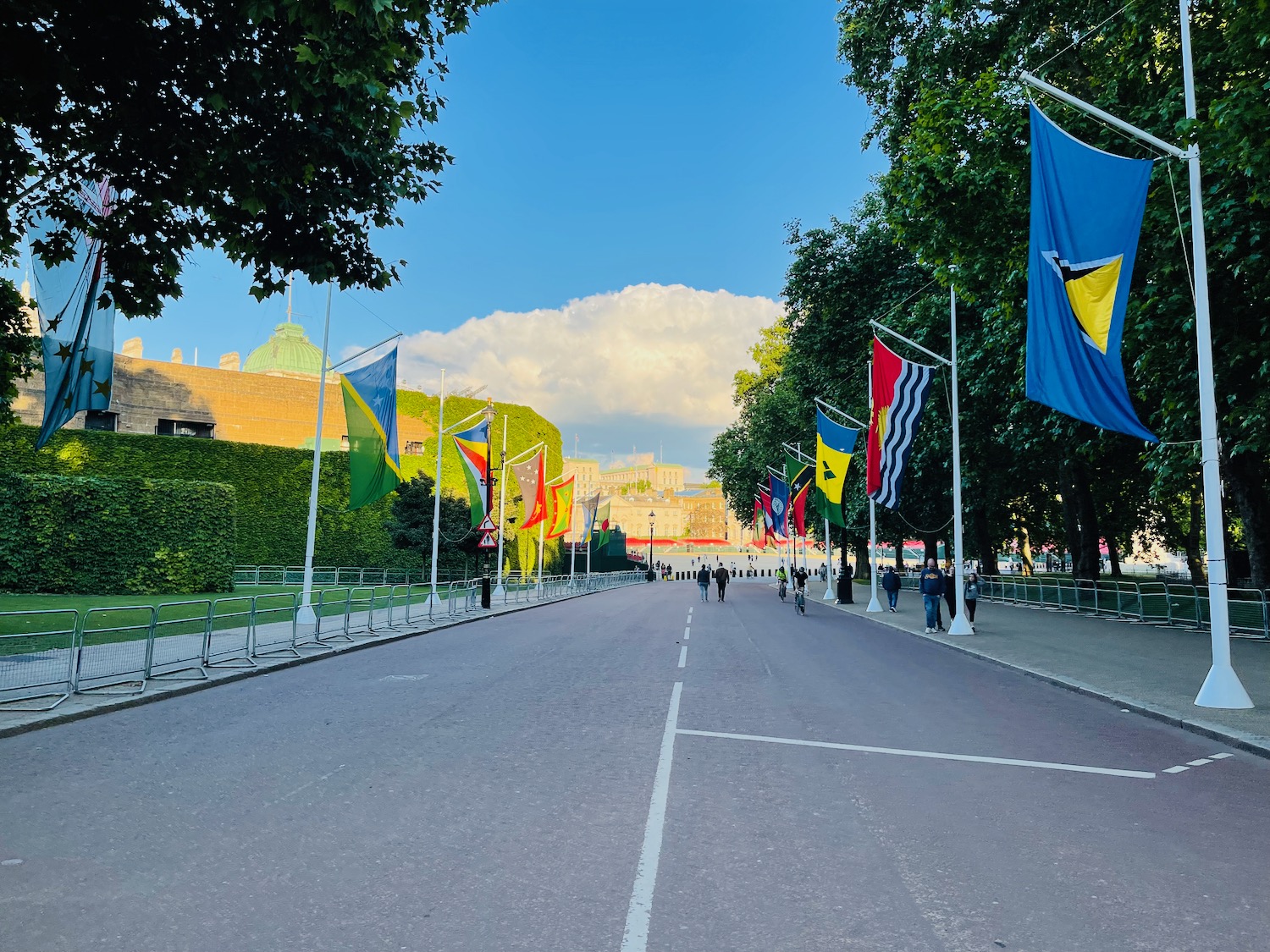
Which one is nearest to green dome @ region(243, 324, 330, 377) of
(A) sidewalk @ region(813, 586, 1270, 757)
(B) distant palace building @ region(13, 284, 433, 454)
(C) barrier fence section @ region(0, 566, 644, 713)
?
(B) distant palace building @ region(13, 284, 433, 454)

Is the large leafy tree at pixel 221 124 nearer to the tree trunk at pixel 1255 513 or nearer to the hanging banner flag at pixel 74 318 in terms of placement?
the hanging banner flag at pixel 74 318

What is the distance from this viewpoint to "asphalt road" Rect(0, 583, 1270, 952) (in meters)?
3.98

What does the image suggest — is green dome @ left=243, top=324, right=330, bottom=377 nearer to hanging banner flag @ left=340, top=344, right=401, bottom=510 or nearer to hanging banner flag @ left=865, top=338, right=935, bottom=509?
hanging banner flag @ left=340, top=344, right=401, bottom=510

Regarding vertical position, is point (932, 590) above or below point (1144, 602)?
above

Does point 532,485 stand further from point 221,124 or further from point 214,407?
point 214,407

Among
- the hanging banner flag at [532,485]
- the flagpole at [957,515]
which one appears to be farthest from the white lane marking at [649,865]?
the hanging banner flag at [532,485]

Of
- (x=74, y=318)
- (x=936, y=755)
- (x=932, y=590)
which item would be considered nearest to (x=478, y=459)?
(x=932, y=590)

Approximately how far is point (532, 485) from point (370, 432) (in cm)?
1428

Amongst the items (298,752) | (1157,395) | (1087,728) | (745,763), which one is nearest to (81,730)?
(298,752)

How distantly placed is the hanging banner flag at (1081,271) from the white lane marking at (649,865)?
7.04 metres

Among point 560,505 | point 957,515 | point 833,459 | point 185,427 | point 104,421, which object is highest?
point 185,427

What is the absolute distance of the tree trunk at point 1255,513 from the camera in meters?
19.9

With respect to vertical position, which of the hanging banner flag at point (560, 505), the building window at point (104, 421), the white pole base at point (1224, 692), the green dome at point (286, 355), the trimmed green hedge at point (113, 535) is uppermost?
the green dome at point (286, 355)

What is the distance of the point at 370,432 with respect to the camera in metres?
19.2
